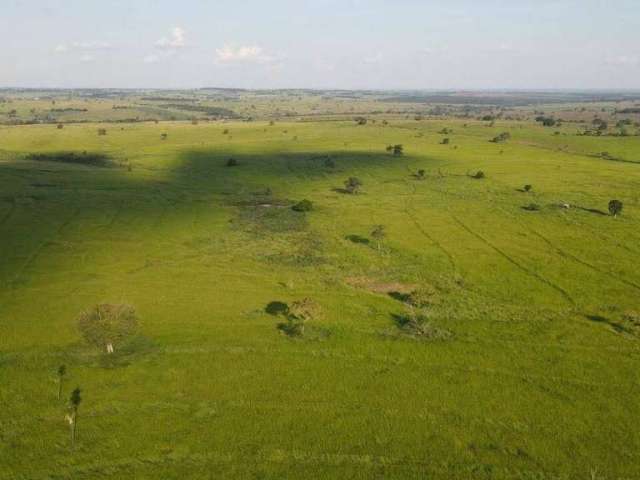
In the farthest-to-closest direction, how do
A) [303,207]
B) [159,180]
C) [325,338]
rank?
[159,180] → [303,207] → [325,338]

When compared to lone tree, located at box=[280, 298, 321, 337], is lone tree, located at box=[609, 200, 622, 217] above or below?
above

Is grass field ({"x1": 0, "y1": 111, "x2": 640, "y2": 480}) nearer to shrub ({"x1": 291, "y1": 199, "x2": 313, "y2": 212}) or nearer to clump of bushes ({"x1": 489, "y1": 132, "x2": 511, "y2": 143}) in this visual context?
shrub ({"x1": 291, "y1": 199, "x2": 313, "y2": 212})

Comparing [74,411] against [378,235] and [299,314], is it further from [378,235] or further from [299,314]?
[378,235]

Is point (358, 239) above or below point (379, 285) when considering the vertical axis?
above

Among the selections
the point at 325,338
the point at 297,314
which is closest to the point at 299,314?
the point at 297,314

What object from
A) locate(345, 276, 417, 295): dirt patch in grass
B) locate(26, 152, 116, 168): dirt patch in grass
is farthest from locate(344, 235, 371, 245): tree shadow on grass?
locate(26, 152, 116, 168): dirt patch in grass

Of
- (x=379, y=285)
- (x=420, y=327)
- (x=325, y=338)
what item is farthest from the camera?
(x=379, y=285)

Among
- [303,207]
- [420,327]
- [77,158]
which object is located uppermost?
[77,158]
